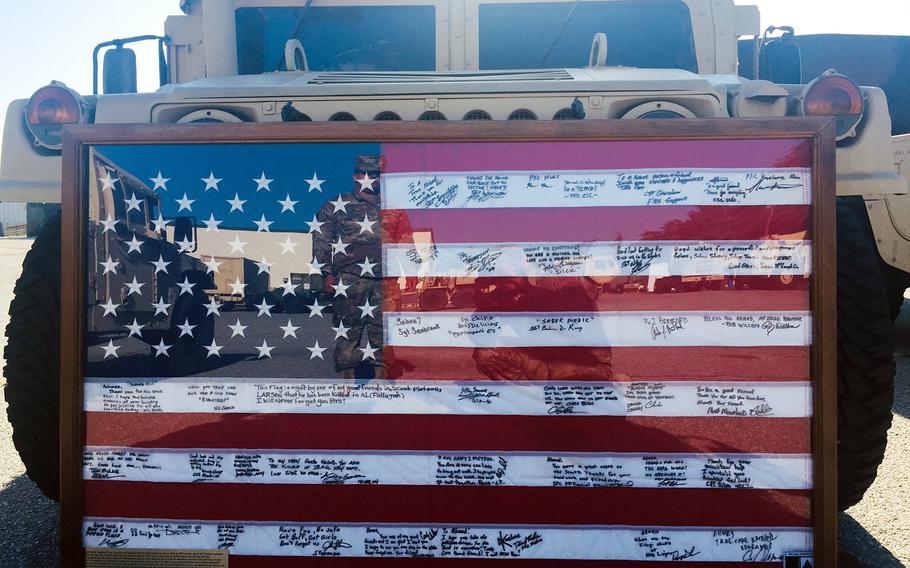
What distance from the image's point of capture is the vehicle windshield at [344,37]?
3334 millimetres

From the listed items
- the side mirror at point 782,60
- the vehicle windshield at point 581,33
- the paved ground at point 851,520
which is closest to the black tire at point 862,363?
the paved ground at point 851,520

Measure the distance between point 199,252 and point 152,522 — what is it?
0.80 m

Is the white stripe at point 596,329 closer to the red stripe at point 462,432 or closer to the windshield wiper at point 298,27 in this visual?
the red stripe at point 462,432

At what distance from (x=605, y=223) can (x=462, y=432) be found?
72 cm

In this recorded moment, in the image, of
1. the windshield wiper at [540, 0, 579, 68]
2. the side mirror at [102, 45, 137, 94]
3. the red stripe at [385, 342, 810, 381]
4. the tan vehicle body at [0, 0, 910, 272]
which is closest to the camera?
the red stripe at [385, 342, 810, 381]

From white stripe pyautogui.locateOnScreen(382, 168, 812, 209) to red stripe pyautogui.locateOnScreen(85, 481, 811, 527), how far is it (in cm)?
82

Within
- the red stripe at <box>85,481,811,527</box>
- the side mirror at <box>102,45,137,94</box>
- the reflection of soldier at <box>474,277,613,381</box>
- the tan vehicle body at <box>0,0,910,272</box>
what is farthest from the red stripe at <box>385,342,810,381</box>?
the side mirror at <box>102,45,137,94</box>

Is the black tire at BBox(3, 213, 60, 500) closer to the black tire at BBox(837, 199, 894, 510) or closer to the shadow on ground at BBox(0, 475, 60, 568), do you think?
the shadow on ground at BBox(0, 475, 60, 568)

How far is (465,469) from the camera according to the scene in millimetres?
1890

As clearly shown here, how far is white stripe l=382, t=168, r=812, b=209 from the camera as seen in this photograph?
1.86m

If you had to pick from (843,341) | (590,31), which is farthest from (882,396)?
(590,31)

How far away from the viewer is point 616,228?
6.15 ft

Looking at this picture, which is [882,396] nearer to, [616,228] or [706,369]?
[706,369]
